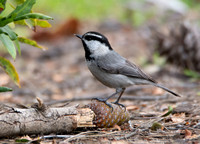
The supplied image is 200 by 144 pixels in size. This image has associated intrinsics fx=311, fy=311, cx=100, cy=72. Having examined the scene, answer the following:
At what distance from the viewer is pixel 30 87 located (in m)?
6.26

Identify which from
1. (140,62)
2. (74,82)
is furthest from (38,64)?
(140,62)

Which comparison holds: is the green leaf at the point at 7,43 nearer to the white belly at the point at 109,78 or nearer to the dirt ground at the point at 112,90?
the dirt ground at the point at 112,90

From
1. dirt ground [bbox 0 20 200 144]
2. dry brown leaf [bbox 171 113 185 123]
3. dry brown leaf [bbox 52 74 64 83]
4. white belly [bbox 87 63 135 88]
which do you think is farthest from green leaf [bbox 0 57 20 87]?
dry brown leaf [bbox 52 74 64 83]

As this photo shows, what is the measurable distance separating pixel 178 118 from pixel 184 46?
120 inches

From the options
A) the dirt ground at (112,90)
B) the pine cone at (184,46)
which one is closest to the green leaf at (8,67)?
the dirt ground at (112,90)

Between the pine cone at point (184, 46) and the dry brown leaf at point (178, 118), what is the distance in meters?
2.70

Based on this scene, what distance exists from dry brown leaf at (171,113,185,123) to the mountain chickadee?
0.43 metres

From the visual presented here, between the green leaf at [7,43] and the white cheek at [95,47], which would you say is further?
the white cheek at [95,47]

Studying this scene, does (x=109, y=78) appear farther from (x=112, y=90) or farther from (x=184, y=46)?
(x=184, y=46)

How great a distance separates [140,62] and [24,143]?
15.5 feet

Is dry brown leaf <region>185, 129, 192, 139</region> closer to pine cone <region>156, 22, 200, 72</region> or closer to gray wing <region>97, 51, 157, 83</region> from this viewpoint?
gray wing <region>97, 51, 157, 83</region>

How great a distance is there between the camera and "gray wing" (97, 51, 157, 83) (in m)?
4.30

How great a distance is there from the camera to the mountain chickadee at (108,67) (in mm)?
4254

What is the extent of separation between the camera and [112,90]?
591 cm
